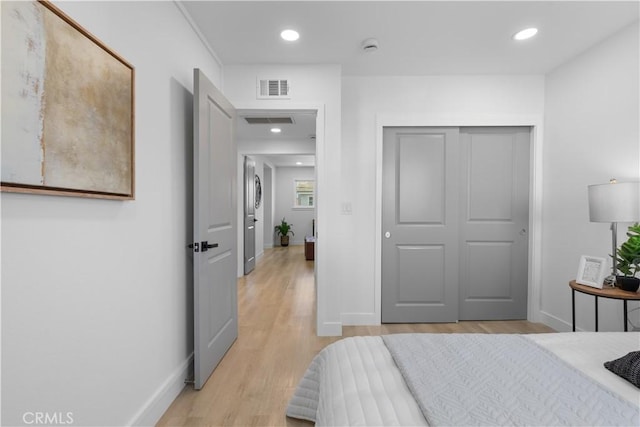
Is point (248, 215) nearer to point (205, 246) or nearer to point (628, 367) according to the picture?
point (205, 246)

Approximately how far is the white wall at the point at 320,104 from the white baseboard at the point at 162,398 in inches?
47.3

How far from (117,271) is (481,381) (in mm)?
1520

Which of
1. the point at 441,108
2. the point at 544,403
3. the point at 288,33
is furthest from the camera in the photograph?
the point at 441,108

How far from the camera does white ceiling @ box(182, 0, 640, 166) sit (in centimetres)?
204

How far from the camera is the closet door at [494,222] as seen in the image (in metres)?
3.16

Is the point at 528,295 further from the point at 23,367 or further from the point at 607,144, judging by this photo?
the point at 23,367

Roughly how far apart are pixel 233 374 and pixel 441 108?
9.73ft

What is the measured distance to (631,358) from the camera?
106 centimetres

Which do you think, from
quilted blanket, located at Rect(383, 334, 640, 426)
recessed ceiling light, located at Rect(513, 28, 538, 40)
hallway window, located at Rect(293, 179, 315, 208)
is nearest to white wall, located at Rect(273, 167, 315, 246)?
hallway window, located at Rect(293, 179, 315, 208)

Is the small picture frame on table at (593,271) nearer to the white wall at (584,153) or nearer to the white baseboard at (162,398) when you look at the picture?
the white wall at (584,153)

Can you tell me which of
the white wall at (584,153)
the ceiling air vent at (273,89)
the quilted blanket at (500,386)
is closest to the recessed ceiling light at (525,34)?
the white wall at (584,153)

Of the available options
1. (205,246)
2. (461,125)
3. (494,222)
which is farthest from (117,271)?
(494,222)

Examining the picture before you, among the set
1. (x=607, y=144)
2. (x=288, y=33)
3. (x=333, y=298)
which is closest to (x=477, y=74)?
(x=607, y=144)

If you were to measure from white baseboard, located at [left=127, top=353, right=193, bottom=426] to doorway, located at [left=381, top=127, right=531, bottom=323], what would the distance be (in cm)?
190
